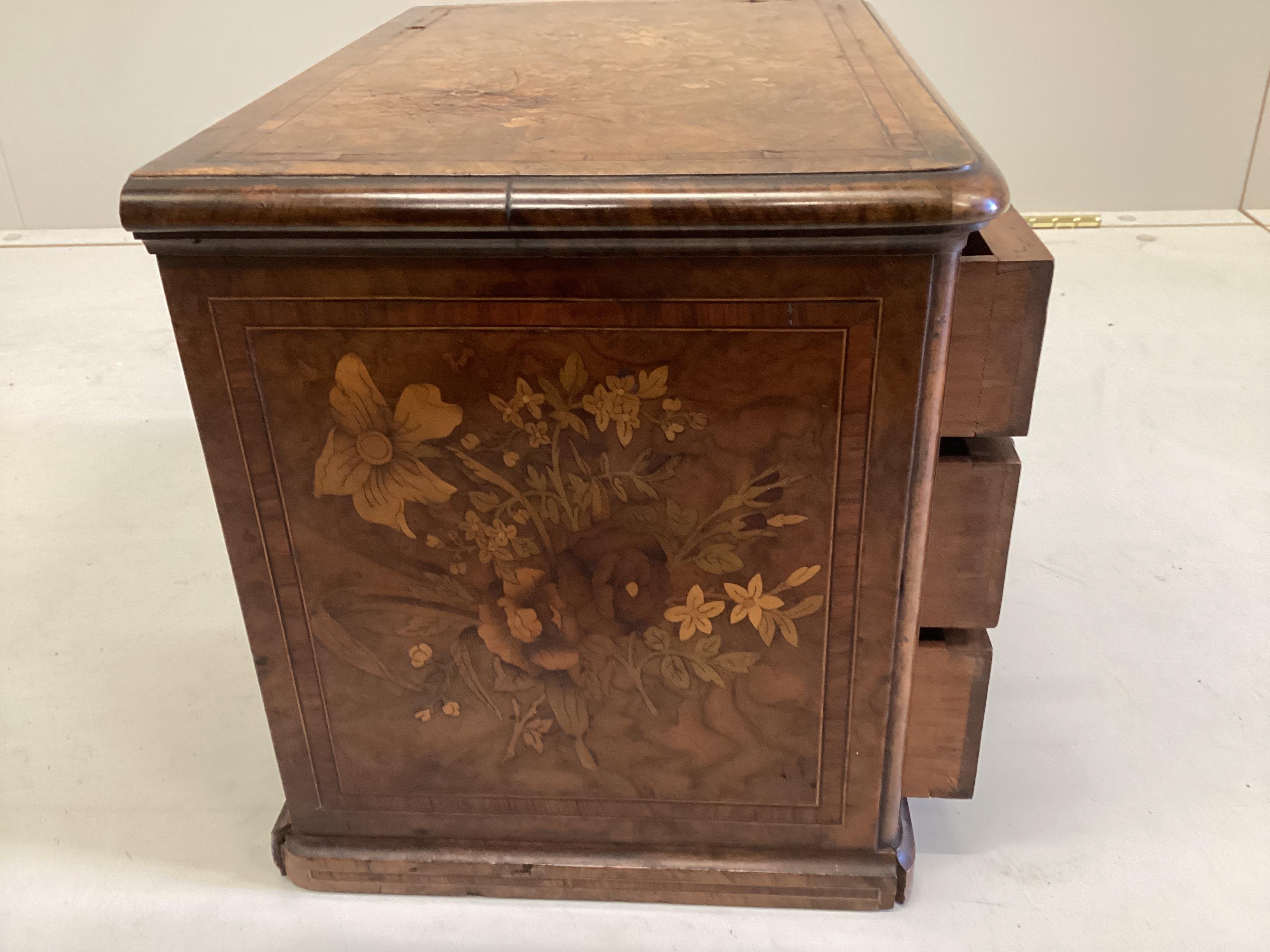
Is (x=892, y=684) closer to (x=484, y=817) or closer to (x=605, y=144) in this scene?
(x=484, y=817)

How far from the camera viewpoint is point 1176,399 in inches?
81.0

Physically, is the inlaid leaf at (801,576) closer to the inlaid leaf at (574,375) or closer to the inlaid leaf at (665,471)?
the inlaid leaf at (665,471)

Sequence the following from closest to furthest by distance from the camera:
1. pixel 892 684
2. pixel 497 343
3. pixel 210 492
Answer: pixel 497 343 → pixel 892 684 → pixel 210 492

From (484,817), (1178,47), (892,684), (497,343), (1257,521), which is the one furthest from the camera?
(1178,47)

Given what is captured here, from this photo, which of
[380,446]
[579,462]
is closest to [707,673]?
[579,462]

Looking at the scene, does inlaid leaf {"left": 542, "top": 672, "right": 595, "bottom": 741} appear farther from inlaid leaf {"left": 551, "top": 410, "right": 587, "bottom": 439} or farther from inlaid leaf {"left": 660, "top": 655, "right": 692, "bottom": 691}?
inlaid leaf {"left": 551, "top": 410, "right": 587, "bottom": 439}

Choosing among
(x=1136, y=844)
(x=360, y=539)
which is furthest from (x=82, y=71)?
(x=1136, y=844)

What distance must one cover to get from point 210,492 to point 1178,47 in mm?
2604

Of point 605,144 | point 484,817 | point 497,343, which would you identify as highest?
point 605,144

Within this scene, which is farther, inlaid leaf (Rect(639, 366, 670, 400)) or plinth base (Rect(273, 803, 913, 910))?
plinth base (Rect(273, 803, 913, 910))

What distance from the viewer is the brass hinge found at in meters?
3.02

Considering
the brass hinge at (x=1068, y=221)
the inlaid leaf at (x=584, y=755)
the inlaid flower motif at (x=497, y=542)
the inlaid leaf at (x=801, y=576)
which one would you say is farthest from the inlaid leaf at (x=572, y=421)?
the brass hinge at (x=1068, y=221)

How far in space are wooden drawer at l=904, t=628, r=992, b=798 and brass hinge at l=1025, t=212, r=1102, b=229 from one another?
222cm


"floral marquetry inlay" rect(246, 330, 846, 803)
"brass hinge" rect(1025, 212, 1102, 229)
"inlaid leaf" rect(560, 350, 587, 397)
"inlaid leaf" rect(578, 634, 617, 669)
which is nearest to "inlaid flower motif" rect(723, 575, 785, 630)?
"floral marquetry inlay" rect(246, 330, 846, 803)
